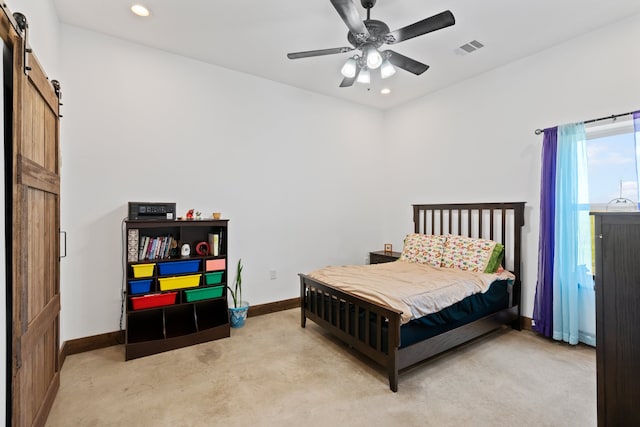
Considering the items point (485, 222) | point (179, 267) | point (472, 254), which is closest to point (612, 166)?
point (485, 222)

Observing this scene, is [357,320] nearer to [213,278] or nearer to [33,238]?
[213,278]

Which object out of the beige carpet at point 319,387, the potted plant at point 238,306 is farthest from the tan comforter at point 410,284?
the potted plant at point 238,306

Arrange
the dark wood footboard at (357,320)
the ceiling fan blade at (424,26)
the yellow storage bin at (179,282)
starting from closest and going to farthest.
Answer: the ceiling fan blade at (424,26) < the dark wood footboard at (357,320) < the yellow storage bin at (179,282)

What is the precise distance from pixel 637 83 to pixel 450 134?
1775 mm

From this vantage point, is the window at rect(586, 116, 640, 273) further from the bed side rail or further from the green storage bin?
the green storage bin

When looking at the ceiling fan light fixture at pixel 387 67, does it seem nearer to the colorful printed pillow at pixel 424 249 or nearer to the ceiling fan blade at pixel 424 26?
the ceiling fan blade at pixel 424 26

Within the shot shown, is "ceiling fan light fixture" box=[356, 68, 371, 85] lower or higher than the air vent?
lower

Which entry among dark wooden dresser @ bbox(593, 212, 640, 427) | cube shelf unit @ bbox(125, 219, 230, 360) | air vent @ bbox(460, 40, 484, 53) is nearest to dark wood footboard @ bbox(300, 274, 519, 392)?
cube shelf unit @ bbox(125, 219, 230, 360)

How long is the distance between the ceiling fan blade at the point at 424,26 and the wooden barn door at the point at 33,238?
212cm

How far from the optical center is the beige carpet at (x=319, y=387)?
75.5 inches

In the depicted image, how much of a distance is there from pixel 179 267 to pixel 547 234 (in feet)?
11.9

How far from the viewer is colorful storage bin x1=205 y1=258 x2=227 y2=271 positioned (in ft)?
10.2

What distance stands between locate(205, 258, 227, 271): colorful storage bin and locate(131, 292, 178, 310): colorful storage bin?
1.25ft

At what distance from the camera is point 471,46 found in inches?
121
